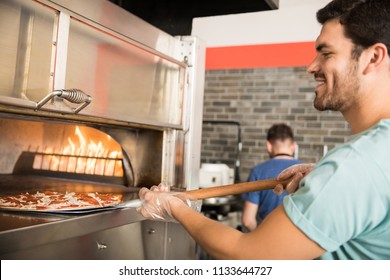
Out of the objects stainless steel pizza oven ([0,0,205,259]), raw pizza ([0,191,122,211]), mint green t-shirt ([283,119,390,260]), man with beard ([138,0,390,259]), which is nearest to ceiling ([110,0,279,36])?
stainless steel pizza oven ([0,0,205,259])

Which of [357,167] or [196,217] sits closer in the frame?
[357,167]

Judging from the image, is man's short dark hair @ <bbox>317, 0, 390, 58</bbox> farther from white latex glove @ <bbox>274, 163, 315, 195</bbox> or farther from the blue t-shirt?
the blue t-shirt

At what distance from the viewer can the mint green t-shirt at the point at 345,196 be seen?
0.98 m

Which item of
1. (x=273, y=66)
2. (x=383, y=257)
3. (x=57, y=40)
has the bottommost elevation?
(x=383, y=257)

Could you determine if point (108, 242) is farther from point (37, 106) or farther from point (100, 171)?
point (100, 171)

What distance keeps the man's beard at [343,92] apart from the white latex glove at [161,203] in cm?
60

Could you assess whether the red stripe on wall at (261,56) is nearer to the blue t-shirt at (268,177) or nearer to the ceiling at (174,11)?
the blue t-shirt at (268,177)

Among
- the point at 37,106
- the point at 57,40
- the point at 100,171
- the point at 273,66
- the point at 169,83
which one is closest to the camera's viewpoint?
the point at 37,106

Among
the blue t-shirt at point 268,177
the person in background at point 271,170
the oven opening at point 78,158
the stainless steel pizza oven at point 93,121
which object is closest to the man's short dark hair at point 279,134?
the person in background at point 271,170

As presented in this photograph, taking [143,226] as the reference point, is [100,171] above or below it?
above

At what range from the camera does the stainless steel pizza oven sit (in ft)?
4.82

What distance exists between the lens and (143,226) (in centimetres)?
203
